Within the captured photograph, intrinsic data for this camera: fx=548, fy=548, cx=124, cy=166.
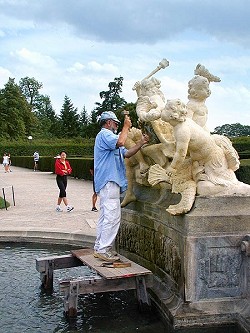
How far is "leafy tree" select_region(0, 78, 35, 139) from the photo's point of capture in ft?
220

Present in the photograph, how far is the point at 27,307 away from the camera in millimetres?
5570

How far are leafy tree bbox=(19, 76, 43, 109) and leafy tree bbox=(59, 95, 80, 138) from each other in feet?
29.3

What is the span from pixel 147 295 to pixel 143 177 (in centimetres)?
137

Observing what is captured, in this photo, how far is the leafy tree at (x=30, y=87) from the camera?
290 ft

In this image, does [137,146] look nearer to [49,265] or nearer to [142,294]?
[142,294]

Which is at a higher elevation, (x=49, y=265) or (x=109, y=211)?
(x=109, y=211)

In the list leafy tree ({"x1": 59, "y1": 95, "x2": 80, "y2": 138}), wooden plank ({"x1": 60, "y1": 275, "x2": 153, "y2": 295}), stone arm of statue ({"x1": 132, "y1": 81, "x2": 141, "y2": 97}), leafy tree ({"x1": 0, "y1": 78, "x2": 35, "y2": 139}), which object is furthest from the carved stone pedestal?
leafy tree ({"x1": 59, "y1": 95, "x2": 80, "y2": 138})


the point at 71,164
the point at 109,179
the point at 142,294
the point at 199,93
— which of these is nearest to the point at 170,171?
the point at 109,179

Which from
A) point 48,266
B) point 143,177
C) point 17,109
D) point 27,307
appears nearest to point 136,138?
point 143,177

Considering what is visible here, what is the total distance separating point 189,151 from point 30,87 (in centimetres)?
8651

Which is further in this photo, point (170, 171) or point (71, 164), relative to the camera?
point (71, 164)

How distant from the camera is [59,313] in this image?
17.6ft

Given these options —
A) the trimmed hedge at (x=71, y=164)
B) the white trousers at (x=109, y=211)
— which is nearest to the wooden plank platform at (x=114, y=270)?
the white trousers at (x=109, y=211)

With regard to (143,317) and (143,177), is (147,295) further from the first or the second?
(143,177)
